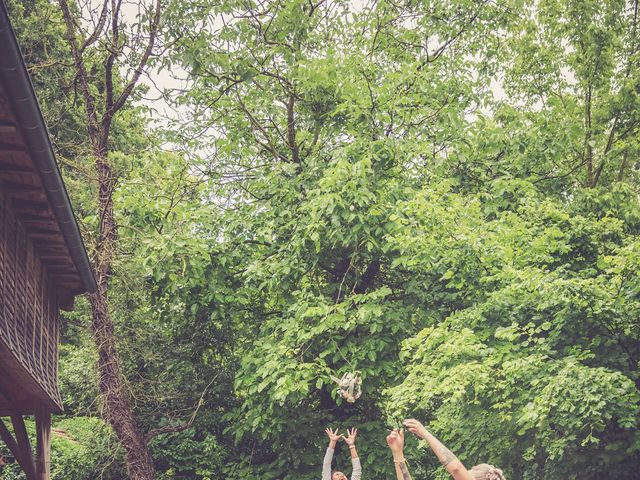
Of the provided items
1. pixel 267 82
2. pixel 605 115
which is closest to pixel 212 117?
pixel 267 82

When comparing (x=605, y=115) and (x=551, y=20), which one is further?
(x=551, y=20)

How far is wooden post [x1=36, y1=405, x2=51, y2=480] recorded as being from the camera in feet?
28.4

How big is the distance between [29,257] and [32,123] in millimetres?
2803

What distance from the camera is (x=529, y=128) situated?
13.5 meters

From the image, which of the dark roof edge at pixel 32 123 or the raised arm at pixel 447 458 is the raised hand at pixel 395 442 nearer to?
the raised arm at pixel 447 458

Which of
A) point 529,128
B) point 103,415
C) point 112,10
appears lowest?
point 103,415

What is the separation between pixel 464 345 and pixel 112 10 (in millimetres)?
9841

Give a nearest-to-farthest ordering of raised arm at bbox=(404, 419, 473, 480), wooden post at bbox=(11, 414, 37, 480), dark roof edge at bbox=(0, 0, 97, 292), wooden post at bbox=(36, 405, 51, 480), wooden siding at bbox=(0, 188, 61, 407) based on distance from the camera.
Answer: raised arm at bbox=(404, 419, 473, 480) → dark roof edge at bbox=(0, 0, 97, 292) → wooden siding at bbox=(0, 188, 61, 407) → wooden post at bbox=(11, 414, 37, 480) → wooden post at bbox=(36, 405, 51, 480)

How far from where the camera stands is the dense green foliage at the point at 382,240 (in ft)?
31.9

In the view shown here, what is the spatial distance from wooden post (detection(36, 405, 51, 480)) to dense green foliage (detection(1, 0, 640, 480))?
3.12 meters

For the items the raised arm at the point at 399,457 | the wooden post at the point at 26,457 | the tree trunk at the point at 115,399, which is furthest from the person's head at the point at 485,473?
the tree trunk at the point at 115,399

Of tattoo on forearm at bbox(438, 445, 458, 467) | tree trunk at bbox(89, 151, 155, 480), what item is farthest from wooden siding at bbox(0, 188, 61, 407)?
tree trunk at bbox(89, 151, 155, 480)

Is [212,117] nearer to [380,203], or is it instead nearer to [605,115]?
[380,203]

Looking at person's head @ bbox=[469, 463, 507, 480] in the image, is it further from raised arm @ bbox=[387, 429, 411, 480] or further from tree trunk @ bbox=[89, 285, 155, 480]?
tree trunk @ bbox=[89, 285, 155, 480]
